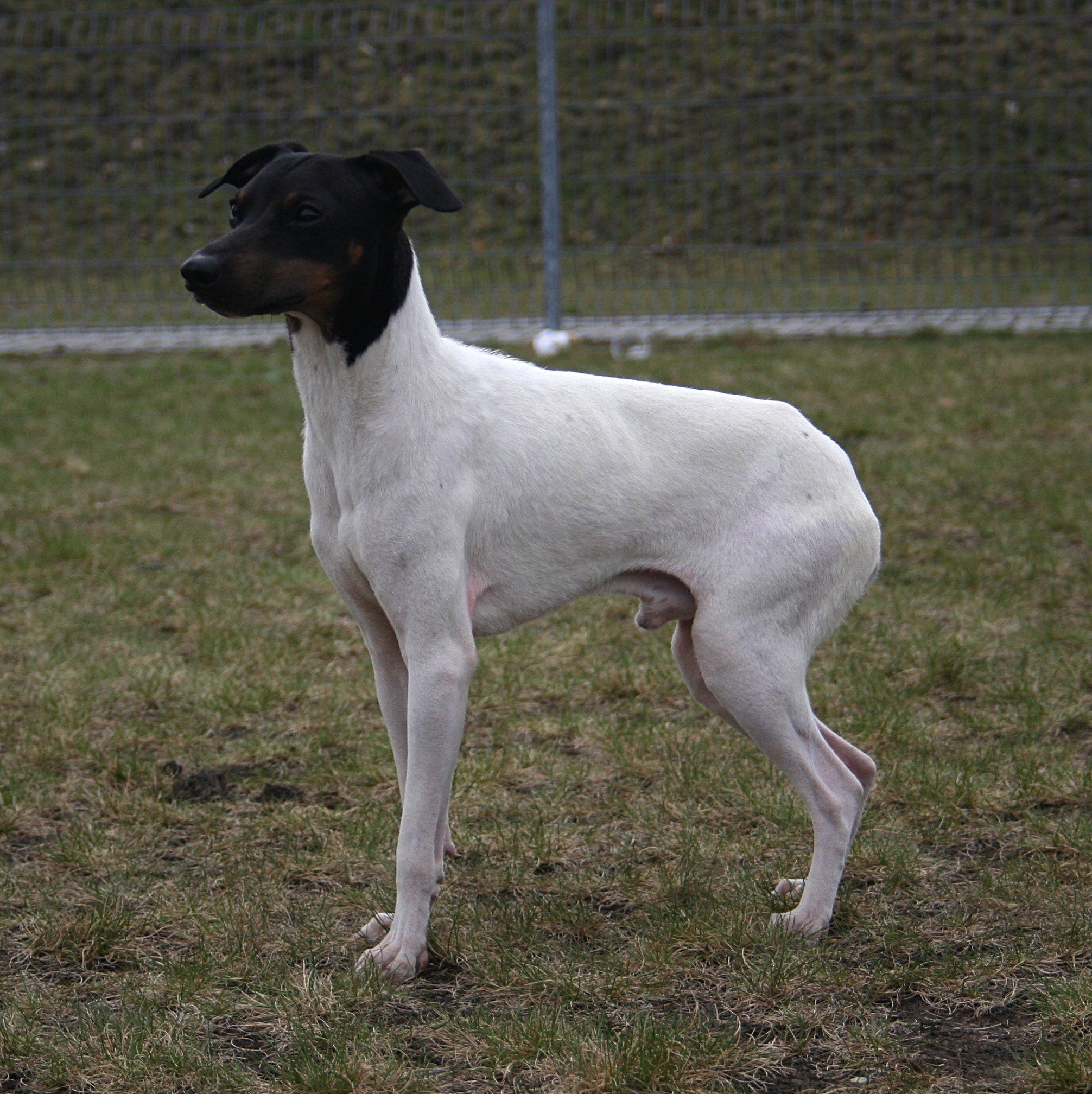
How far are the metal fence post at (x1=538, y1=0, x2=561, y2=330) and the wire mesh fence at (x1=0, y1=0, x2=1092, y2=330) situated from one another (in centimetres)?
18

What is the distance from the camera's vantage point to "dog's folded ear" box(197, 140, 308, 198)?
9.13 feet

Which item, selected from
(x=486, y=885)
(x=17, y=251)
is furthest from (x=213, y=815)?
(x=17, y=251)

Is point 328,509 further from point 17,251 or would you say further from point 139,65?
point 139,65

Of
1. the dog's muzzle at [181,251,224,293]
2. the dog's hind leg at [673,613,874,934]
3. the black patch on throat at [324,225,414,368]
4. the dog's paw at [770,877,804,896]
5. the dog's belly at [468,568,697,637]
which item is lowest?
the dog's paw at [770,877,804,896]

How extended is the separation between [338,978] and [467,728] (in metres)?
1.38

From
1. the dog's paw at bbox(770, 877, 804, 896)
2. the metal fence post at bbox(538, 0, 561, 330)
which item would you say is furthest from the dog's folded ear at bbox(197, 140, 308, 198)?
the metal fence post at bbox(538, 0, 561, 330)

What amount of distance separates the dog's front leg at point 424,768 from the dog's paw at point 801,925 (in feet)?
2.23

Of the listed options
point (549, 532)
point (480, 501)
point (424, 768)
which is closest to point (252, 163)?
point (480, 501)

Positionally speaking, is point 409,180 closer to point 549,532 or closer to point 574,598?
point 549,532

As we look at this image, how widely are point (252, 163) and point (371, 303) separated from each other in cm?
50

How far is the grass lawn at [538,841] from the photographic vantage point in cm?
234

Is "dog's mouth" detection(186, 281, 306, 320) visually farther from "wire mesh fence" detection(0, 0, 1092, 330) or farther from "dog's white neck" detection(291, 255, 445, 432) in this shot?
"wire mesh fence" detection(0, 0, 1092, 330)

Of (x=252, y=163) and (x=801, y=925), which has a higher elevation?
(x=252, y=163)

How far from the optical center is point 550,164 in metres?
9.80
